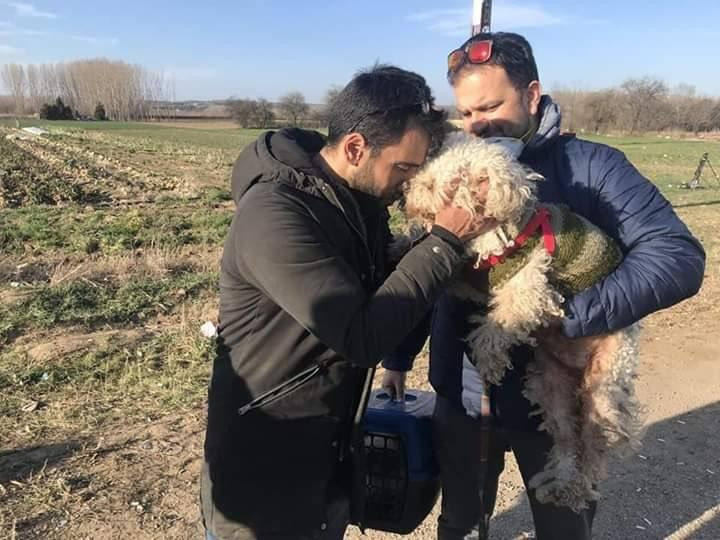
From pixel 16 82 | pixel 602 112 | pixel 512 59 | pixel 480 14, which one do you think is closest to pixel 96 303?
pixel 480 14

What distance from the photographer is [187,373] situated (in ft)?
17.1

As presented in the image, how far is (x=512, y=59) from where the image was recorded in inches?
92.6

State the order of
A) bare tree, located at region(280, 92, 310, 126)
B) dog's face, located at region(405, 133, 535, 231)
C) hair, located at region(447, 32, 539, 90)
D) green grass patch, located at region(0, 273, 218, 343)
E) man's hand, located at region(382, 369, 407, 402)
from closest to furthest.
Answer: dog's face, located at region(405, 133, 535, 231) → hair, located at region(447, 32, 539, 90) → man's hand, located at region(382, 369, 407, 402) → green grass patch, located at region(0, 273, 218, 343) → bare tree, located at region(280, 92, 310, 126)

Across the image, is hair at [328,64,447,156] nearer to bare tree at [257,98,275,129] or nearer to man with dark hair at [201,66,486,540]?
man with dark hair at [201,66,486,540]

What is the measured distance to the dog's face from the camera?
2.09 metres

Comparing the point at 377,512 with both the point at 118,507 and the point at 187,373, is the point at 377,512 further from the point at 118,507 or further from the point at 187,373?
the point at 187,373

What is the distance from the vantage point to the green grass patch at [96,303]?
6.22 m

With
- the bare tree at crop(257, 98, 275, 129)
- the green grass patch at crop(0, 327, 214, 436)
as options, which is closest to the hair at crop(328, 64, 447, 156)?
the green grass patch at crop(0, 327, 214, 436)

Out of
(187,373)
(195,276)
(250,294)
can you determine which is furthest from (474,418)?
(195,276)

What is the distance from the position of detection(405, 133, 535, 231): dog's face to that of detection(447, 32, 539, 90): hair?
356 mm

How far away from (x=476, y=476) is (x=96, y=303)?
212 inches

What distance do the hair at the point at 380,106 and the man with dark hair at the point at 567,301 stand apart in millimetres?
518

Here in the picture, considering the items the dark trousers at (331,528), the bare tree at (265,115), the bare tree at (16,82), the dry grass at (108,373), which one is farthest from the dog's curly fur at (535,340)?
the bare tree at (16,82)

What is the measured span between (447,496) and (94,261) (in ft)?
24.7
